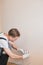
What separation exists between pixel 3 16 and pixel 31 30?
2.15ft

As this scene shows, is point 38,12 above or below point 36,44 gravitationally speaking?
above

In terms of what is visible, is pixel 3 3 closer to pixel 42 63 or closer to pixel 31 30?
pixel 31 30

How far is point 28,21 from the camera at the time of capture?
292 centimetres

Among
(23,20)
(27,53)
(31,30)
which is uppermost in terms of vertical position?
(23,20)

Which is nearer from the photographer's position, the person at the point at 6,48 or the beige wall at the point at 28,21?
the person at the point at 6,48

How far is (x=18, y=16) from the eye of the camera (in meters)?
2.99

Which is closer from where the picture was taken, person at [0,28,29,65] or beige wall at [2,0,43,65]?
person at [0,28,29,65]

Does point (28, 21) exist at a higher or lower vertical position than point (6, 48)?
higher

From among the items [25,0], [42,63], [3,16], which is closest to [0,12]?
[3,16]

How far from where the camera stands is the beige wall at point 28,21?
2850 mm

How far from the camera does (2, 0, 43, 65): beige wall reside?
9.35 feet

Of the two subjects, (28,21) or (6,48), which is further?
(28,21)

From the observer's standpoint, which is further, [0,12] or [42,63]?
[0,12]

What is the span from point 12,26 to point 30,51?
615 millimetres
